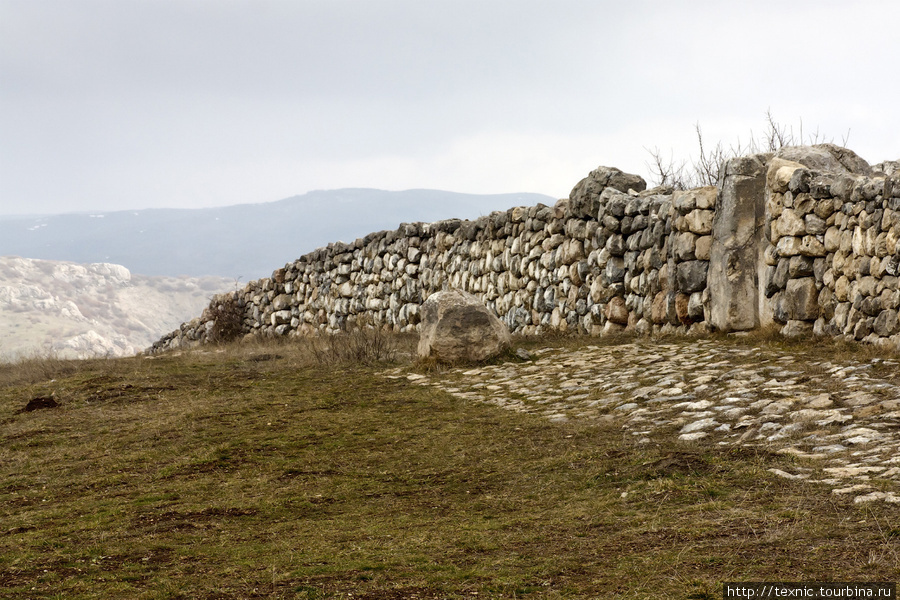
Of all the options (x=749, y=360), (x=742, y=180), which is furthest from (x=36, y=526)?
(x=742, y=180)

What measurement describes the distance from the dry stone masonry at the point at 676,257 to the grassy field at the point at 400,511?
3.85 m

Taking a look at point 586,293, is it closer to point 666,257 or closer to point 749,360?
point 666,257

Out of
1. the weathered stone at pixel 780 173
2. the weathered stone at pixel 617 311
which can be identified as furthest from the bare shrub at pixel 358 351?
the weathered stone at pixel 780 173

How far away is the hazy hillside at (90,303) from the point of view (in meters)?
97.2

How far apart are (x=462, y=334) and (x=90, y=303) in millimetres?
126951

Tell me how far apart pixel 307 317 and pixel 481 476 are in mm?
16229

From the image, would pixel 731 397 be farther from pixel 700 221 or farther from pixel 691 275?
pixel 700 221

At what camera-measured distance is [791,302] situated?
976cm

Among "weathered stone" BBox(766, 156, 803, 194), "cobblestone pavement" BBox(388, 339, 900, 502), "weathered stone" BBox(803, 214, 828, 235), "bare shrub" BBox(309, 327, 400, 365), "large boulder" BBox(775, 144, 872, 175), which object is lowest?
"bare shrub" BBox(309, 327, 400, 365)

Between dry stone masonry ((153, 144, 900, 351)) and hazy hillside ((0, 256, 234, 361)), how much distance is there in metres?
73.1

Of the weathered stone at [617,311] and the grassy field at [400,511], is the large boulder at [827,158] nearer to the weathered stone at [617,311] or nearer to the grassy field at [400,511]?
the weathered stone at [617,311]

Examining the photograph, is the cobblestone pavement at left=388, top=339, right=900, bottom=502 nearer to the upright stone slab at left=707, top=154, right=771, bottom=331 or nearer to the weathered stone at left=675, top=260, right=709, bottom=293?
the upright stone slab at left=707, top=154, right=771, bottom=331

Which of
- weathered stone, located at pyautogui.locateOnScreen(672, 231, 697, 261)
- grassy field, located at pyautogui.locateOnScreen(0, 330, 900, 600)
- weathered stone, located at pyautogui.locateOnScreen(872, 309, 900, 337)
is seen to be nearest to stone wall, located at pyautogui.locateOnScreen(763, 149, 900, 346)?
weathered stone, located at pyautogui.locateOnScreen(872, 309, 900, 337)

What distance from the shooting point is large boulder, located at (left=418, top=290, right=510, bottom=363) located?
37.8ft
